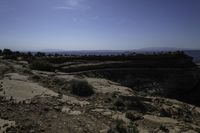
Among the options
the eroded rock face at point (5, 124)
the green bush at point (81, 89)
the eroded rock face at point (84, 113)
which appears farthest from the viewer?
the green bush at point (81, 89)

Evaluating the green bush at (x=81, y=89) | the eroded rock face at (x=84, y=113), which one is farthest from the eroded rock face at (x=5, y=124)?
the green bush at (x=81, y=89)

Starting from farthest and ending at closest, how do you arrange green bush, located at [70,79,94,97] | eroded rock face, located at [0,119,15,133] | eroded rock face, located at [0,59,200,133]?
1. green bush, located at [70,79,94,97]
2. eroded rock face, located at [0,59,200,133]
3. eroded rock face, located at [0,119,15,133]

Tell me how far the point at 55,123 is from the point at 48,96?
12.9ft

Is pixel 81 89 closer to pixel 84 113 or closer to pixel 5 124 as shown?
pixel 84 113

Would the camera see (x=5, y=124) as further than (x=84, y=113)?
No

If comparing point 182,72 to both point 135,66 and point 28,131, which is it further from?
point 28,131

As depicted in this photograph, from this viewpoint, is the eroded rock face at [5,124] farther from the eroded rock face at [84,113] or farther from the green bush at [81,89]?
the green bush at [81,89]

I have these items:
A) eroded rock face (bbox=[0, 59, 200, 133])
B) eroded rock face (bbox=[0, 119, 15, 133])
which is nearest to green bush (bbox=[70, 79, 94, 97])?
eroded rock face (bbox=[0, 59, 200, 133])

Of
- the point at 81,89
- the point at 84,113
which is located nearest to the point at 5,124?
the point at 84,113

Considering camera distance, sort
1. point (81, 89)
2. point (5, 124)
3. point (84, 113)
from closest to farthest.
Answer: point (5, 124) → point (84, 113) → point (81, 89)

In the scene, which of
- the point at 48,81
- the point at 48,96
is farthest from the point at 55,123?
the point at 48,81

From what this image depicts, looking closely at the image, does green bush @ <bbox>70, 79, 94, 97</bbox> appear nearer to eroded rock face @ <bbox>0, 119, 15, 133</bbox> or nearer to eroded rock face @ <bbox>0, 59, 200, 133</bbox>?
eroded rock face @ <bbox>0, 59, 200, 133</bbox>

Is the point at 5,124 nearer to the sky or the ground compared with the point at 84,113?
nearer to the sky

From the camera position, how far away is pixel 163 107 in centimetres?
1302
